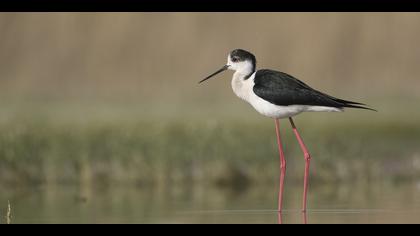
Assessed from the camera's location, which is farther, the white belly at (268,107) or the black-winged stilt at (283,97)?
the white belly at (268,107)

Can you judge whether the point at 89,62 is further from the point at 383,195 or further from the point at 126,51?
the point at 383,195

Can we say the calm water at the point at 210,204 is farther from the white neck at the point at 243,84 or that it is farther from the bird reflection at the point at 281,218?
the white neck at the point at 243,84

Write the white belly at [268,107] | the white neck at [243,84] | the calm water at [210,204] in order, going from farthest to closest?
the white neck at [243,84]
the white belly at [268,107]
the calm water at [210,204]

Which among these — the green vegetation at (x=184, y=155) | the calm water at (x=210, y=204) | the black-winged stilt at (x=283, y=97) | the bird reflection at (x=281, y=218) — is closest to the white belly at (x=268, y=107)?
the black-winged stilt at (x=283, y=97)

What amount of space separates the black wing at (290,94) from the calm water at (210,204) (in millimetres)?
1379

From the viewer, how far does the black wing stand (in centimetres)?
1362

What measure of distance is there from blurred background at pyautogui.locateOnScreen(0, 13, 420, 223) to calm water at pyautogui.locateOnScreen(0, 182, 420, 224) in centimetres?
4

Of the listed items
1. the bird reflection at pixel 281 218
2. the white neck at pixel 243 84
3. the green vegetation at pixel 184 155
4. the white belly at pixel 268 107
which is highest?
the white neck at pixel 243 84

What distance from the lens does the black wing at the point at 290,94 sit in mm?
13617

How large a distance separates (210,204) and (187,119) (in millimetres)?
9353

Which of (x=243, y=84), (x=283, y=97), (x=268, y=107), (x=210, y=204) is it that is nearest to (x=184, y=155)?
(x=210, y=204)

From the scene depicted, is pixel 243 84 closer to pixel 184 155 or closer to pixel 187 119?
pixel 184 155

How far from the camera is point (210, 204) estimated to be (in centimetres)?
1486
